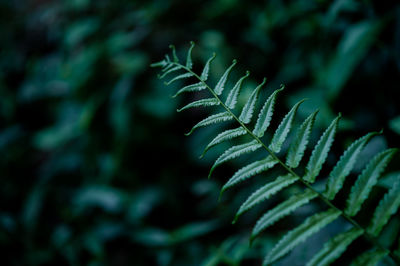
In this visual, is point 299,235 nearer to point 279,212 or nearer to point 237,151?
point 279,212

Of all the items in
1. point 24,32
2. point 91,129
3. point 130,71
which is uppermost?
point 24,32

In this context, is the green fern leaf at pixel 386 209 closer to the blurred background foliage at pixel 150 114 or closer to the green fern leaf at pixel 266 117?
the green fern leaf at pixel 266 117

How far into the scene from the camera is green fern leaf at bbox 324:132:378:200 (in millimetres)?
673

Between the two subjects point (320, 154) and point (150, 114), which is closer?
point (320, 154)

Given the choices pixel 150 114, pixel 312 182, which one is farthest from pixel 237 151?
pixel 150 114

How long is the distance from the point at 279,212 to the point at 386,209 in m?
0.22

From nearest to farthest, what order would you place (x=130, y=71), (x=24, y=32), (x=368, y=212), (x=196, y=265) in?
(x=368, y=212), (x=196, y=265), (x=130, y=71), (x=24, y=32)

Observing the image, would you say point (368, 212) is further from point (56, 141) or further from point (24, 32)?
point (24, 32)

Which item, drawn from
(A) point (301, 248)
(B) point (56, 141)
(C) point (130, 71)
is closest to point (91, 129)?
(B) point (56, 141)

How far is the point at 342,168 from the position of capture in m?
0.68

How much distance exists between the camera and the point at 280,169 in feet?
5.42

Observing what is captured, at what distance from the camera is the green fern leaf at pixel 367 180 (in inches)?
26.0

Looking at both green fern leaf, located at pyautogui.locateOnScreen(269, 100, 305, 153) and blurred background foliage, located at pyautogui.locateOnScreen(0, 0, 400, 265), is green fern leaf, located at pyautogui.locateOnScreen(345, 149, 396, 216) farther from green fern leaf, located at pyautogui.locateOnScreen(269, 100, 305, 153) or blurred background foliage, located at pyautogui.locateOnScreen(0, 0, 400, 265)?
blurred background foliage, located at pyautogui.locateOnScreen(0, 0, 400, 265)

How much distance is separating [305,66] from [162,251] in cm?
125
